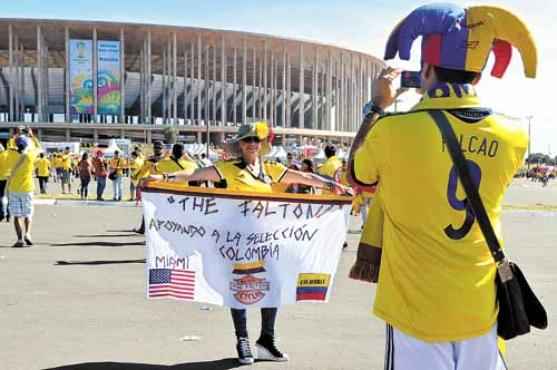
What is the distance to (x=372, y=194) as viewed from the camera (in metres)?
2.75

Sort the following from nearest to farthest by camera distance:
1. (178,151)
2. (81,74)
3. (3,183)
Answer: (178,151), (3,183), (81,74)

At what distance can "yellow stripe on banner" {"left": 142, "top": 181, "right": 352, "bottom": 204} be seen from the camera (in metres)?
4.86

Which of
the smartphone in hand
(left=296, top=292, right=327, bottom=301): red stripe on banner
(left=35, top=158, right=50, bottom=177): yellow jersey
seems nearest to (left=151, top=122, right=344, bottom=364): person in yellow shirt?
(left=296, top=292, right=327, bottom=301): red stripe on banner

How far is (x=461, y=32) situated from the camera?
2.49m

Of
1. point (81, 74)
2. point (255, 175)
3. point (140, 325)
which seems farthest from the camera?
point (81, 74)

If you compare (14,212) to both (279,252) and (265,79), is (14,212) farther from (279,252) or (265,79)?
(265,79)

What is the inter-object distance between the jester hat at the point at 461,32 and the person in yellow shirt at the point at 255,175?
271cm

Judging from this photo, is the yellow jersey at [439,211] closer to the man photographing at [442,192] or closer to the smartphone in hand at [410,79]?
the man photographing at [442,192]

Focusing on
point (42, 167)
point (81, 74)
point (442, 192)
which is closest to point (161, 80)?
point (81, 74)

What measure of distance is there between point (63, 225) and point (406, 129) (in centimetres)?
1365

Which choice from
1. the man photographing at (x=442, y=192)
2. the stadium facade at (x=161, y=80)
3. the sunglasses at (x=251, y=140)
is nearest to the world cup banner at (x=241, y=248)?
the sunglasses at (x=251, y=140)

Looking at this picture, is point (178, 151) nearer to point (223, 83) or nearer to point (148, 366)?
point (148, 366)

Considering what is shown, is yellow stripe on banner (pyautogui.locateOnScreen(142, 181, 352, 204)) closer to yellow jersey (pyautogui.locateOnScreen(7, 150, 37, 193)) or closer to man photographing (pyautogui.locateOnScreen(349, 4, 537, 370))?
man photographing (pyautogui.locateOnScreen(349, 4, 537, 370))

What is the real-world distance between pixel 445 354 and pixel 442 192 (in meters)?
Answer: 0.56
